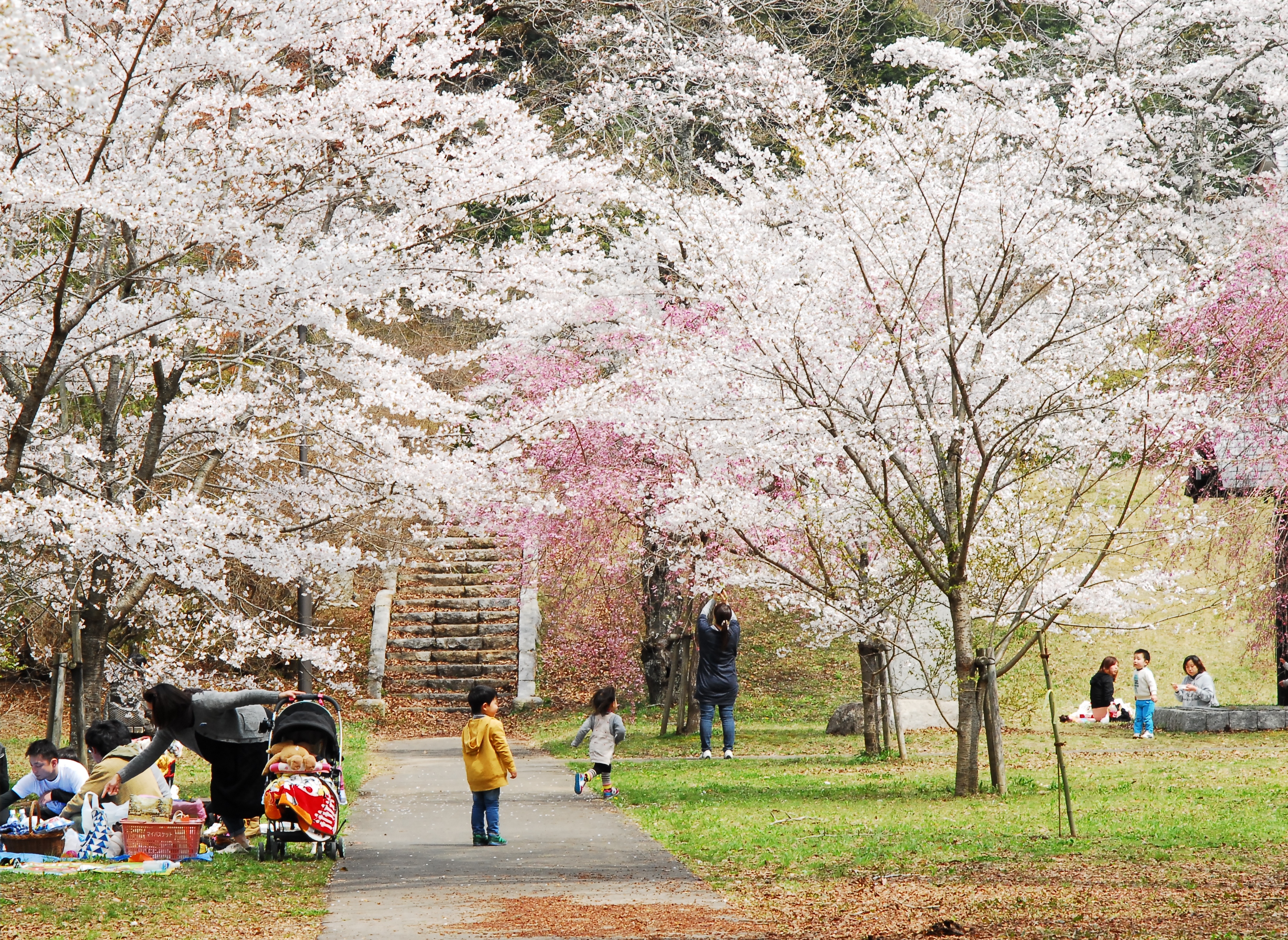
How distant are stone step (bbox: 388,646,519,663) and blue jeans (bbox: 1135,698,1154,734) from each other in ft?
31.8

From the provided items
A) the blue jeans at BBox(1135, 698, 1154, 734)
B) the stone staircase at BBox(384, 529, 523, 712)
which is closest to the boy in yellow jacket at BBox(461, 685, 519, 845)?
the stone staircase at BBox(384, 529, 523, 712)

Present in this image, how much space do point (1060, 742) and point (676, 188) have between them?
882 centimetres

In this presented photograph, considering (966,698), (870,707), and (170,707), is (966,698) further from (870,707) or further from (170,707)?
(170,707)

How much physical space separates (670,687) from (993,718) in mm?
6086

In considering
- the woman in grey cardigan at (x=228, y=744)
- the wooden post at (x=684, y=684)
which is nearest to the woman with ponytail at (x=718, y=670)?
the wooden post at (x=684, y=684)

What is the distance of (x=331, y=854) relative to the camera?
799 cm

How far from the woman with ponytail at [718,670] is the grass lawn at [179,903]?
6029 millimetres

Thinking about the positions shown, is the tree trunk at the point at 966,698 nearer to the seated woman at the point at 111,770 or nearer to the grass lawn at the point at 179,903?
the grass lawn at the point at 179,903

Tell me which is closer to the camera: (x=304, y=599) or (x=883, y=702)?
(x=883, y=702)

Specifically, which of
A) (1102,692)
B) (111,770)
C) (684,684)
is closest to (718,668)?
(684,684)

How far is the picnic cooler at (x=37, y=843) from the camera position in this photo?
25.9 feet

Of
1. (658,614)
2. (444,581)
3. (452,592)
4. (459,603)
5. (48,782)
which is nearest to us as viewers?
(48,782)

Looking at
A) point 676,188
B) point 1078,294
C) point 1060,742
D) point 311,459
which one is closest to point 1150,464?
point 1078,294

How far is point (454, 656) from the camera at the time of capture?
67.1 ft
